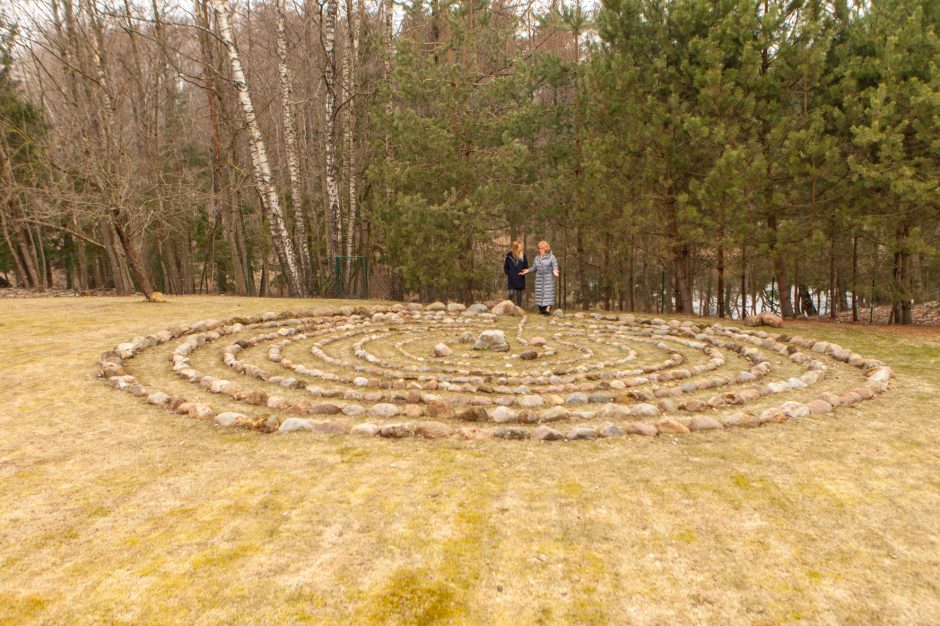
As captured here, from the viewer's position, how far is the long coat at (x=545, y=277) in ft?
41.7

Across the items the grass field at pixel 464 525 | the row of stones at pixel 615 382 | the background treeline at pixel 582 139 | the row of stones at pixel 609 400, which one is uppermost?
the background treeline at pixel 582 139

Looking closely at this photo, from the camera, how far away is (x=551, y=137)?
17203mm

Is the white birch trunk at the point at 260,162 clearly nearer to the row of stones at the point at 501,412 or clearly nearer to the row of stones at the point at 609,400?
the row of stones at the point at 501,412

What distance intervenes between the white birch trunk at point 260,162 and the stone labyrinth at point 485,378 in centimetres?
659

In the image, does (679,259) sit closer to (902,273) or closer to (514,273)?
(514,273)

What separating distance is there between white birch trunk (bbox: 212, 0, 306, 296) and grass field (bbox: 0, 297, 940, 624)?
11.9 metres

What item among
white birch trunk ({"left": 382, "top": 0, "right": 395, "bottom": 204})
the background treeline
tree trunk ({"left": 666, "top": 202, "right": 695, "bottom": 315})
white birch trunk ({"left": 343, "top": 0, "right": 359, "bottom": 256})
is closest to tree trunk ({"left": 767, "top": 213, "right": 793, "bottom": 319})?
the background treeline

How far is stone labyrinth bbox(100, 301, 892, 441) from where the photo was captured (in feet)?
16.8

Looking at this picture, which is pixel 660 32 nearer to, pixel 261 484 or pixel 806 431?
pixel 806 431

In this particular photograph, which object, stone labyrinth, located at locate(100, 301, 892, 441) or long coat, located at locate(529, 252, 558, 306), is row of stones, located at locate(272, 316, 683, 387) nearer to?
stone labyrinth, located at locate(100, 301, 892, 441)

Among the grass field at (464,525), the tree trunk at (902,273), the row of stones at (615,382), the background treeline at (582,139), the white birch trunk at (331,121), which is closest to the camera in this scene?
the grass field at (464,525)

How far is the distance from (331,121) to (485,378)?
13.3 m

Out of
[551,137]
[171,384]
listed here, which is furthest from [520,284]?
Result: [171,384]

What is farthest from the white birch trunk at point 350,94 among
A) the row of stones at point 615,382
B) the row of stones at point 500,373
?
the row of stones at point 615,382
